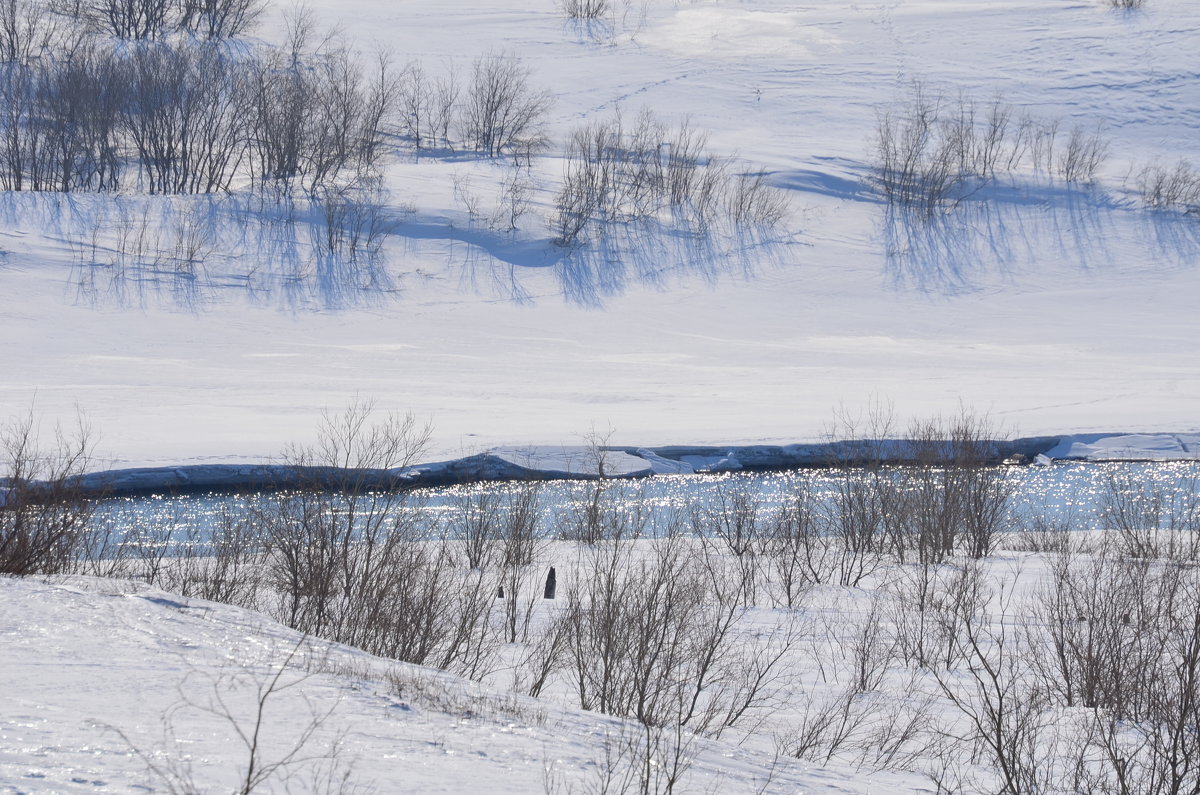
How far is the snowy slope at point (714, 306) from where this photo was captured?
2755 centimetres

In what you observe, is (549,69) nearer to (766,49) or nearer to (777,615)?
(766,49)

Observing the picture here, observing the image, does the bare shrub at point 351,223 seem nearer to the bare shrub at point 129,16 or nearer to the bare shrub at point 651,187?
the bare shrub at point 651,187

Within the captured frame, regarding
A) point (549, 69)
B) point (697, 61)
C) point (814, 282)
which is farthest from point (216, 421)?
point (697, 61)

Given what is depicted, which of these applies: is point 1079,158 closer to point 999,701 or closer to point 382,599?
point 382,599

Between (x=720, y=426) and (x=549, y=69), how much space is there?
36.7m

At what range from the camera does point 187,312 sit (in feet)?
110

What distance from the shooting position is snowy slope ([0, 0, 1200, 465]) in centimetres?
2755

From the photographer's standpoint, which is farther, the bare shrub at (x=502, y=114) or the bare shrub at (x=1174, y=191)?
the bare shrub at (x=502, y=114)

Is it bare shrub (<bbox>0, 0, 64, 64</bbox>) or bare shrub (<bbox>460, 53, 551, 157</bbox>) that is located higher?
bare shrub (<bbox>0, 0, 64, 64</bbox>)

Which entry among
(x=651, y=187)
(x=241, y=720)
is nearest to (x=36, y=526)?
(x=241, y=720)

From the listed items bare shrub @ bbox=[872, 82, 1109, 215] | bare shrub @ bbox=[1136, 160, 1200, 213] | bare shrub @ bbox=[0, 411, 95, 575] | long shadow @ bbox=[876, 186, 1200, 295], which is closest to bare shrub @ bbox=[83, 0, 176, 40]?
bare shrub @ bbox=[872, 82, 1109, 215]

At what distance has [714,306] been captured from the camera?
37.8 metres

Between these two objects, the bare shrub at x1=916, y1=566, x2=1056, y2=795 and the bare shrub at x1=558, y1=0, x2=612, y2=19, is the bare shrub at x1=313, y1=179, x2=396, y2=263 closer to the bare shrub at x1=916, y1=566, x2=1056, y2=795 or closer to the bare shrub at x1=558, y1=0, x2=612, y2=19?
the bare shrub at x1=916, y1=566, x2=1056, y2=795

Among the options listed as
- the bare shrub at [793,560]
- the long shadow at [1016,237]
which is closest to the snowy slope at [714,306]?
the long shadow at [1016,237]
